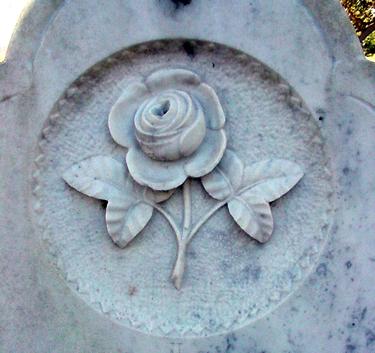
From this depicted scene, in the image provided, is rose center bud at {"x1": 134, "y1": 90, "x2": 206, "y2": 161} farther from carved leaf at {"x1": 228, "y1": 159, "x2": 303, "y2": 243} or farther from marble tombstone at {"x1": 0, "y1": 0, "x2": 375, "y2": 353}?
carved leaf at {"x1": 228, "y1": 159, "x2": 303, "y2": 243}

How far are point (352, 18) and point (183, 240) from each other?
4.98 metres

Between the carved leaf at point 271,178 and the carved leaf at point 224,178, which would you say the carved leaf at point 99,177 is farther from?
the carved leaf at point 271,178

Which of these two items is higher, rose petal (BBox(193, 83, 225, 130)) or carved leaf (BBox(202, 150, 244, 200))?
rose petal (BBox(193, 83, 225, 130))

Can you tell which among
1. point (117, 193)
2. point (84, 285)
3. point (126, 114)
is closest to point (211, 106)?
point (126, 114)

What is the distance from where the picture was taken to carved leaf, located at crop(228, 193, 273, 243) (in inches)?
68.3

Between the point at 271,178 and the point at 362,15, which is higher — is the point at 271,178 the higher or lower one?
the lower one

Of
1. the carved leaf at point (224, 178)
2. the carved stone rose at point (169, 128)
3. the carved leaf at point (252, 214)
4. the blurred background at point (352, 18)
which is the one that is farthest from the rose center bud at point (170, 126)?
the blurred background at point (352, 18)

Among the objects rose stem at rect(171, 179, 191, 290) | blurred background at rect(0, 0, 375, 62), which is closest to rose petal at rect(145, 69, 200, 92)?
rose stem at rect(171, 179, 191, 290)

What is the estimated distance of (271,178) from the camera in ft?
5.75

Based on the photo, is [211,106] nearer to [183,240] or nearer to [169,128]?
[169,128]

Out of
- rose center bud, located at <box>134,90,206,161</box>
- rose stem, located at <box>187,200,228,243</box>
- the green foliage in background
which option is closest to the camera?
rose center bud, located at <box>134,90,206,161</box>

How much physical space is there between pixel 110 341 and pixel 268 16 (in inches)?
41.7

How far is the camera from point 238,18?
5.55 ft

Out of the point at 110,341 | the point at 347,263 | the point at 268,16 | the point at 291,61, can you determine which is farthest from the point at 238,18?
the point at 110,341
